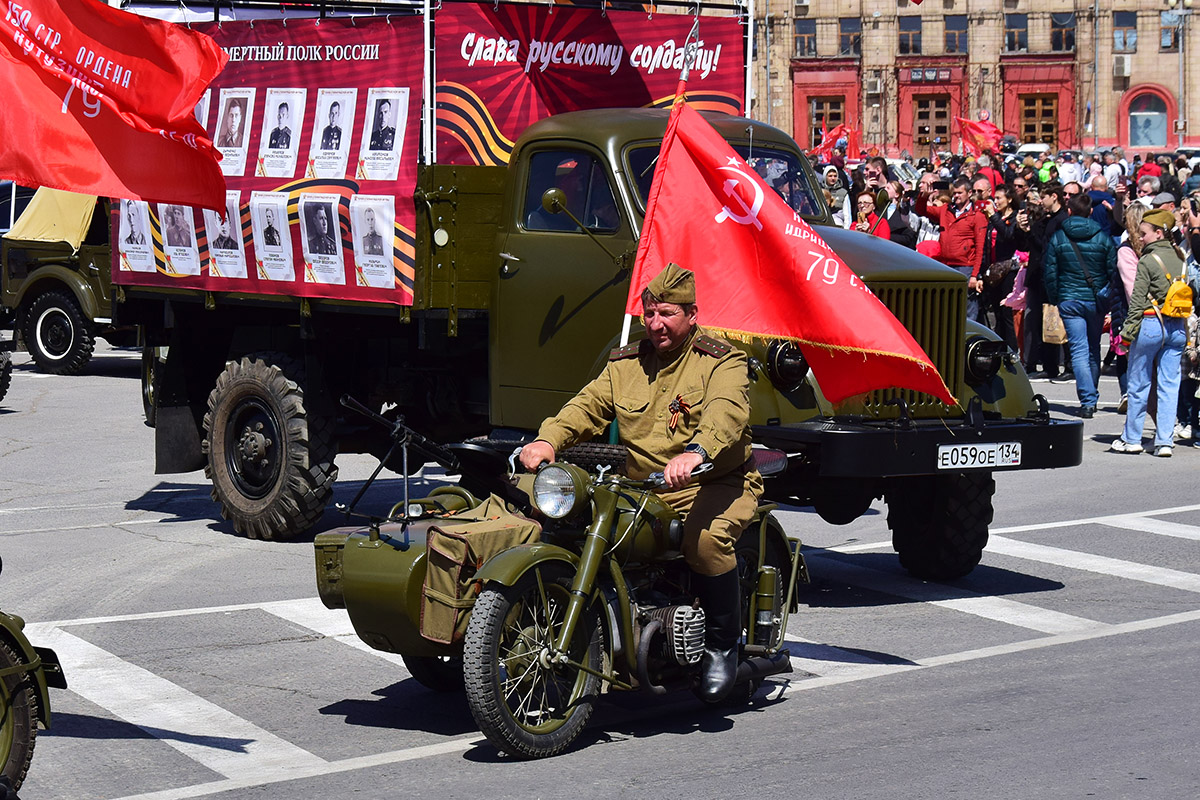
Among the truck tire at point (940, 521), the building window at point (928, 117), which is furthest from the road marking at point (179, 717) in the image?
the building window at point (928, 117)

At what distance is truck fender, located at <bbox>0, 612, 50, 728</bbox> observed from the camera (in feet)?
19.8

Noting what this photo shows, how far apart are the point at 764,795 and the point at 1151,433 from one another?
12254 mm

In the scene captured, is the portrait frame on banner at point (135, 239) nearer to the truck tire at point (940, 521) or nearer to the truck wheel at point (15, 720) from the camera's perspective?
the truck tire at point (940, 521)

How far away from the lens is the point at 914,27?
82.9 m

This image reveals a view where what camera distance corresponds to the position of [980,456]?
9.73 metres

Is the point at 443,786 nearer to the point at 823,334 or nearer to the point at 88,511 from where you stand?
the point at 823,334

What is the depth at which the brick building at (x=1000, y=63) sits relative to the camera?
8225 centimetres

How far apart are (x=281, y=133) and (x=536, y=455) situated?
5502 mm

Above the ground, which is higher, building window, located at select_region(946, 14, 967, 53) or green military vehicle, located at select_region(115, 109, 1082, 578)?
building window, located at select_region(946, 14, 967, 53)

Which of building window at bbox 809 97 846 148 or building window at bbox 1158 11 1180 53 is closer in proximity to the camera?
building window at bbox 1158 11 1180 53

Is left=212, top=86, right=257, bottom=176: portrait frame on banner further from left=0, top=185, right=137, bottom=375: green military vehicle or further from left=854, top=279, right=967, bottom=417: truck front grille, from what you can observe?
left=0, top=185, right=137, bottom=375: green military vehicle

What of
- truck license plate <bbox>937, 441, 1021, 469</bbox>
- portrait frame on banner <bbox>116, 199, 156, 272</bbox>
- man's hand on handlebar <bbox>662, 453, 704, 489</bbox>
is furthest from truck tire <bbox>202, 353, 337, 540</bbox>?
man's hand on handlebar <bbox>662, 453, 704, 489</bbox>

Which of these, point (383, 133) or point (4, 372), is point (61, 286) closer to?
point (4, 372)

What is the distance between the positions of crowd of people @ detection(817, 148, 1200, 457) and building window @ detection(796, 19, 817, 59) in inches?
2348
